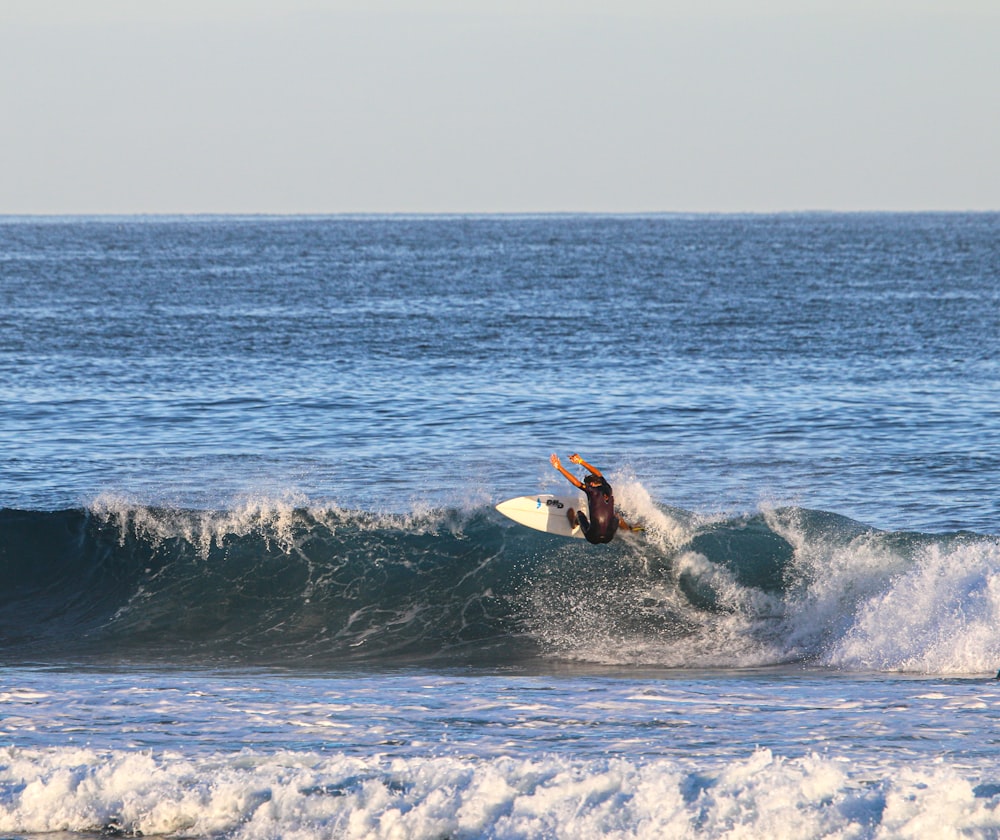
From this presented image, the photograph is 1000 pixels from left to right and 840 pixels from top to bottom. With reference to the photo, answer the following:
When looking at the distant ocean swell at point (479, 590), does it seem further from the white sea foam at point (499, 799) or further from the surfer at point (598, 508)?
the white sea foam at point (499, 799)

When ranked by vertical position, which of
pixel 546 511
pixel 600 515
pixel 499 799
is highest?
pixel 600 515

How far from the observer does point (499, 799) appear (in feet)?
34.9

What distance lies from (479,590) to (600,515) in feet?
8.53

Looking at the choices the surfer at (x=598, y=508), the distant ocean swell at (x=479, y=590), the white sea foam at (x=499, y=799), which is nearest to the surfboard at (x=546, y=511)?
the distant ocean swell at (x=479, y=590)

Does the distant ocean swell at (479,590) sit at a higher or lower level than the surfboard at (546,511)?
lower

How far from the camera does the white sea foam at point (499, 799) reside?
10203 millimetres

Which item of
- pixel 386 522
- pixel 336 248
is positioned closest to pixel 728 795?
pixel 386 522

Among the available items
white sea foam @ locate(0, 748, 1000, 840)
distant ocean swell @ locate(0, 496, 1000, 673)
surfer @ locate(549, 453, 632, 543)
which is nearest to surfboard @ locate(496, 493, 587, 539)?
distant ocean swell @ locate(0, 496, 1000, 673)

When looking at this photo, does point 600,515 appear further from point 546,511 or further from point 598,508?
point 546,511

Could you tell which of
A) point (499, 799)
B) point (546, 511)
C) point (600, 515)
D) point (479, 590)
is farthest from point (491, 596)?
point (499, 799)

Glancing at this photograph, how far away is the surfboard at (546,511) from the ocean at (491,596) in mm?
439

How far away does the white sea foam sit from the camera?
33.5ft

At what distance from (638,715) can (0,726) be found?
6688mm

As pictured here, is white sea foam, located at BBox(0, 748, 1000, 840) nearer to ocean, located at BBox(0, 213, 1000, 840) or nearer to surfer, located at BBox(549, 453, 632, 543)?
ocean, located at BBox(0, 213, 1000, 840)
